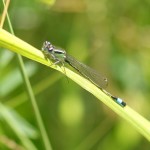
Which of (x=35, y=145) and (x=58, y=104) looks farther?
(x=58, y=104)

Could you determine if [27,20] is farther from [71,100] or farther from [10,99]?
[10,99]

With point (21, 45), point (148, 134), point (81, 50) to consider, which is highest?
point (81, 50)

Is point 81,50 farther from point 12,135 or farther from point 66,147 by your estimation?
point 12,135

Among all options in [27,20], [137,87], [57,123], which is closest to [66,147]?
[57,123]

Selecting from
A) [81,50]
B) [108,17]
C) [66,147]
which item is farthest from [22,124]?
[108,17]

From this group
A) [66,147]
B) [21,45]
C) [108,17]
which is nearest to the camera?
[21,45]

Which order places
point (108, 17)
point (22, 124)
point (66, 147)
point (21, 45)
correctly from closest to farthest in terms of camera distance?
point (21, 45) → point (22, 124) → point (66, 147) → point (108, 17)

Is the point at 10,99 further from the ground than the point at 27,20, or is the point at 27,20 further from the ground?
the point at 27,20
